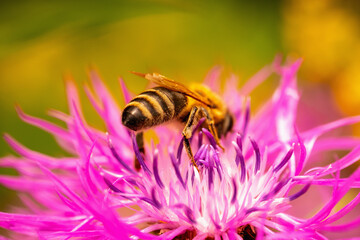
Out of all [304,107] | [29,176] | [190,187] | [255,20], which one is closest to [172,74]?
[255,20]

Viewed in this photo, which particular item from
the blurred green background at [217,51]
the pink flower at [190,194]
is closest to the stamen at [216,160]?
the pink flower at [190,194]

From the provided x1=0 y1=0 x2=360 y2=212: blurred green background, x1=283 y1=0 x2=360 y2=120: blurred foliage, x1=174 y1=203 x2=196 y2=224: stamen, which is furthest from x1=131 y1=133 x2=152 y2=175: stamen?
x1=283 y1=0 x2=360 y2=120: blurred foliage

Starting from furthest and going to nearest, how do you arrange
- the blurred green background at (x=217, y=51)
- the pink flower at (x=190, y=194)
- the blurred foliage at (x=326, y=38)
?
the blurred foliage at (x=326, y=38) < the blurred green background at (x=217, y=51) < the pink flower at (x=190, y=194)

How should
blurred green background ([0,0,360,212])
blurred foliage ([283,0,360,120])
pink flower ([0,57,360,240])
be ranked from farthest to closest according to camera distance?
blurred foliage ([283,0,360,120]) → blurred green background ([0,0,360,212]) → pink flower ([0,57,360,240])

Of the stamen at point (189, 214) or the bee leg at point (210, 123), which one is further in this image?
the bee leg at point (210, 123)

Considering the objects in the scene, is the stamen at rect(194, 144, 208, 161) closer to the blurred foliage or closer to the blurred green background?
the blurred green background

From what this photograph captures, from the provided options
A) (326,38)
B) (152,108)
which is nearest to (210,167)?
(152,108)

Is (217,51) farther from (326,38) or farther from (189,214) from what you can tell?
(189,214)

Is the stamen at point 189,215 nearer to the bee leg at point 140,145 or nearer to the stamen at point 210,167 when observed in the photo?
the stamen at point 210,167
